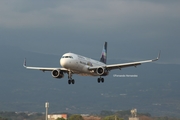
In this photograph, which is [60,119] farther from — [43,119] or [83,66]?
[83,66]

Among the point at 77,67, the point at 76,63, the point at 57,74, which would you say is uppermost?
the point at 76,63

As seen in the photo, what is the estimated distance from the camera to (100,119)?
153m

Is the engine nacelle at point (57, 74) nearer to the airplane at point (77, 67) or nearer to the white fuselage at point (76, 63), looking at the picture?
the airplane at point (77, 67)

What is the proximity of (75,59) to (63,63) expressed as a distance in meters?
2.67

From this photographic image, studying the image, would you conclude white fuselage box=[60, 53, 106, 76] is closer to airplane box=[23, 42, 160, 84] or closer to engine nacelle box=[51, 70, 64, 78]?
airplane box=[23, 42, 160, 84]

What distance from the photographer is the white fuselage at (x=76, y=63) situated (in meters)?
93.3

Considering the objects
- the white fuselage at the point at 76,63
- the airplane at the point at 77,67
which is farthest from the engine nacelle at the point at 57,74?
the white fuselage at the point at 76,63

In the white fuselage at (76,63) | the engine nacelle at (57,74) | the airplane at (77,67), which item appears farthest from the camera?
the engine nacelle at (57,74)

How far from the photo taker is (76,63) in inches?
3735


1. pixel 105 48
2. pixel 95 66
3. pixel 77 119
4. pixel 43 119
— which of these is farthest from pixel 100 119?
pixel 95 66

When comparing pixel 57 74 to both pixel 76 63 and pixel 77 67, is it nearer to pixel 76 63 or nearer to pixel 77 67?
pixel 77 67

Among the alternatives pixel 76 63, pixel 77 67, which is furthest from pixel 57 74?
pixel 76 63

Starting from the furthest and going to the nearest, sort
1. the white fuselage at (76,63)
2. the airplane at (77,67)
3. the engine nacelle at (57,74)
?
the engine nacelle at (57,74) → the airplane at (77,67) → the white fuselage at (76,63)

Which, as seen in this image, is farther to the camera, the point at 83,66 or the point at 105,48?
the point at 105,48
